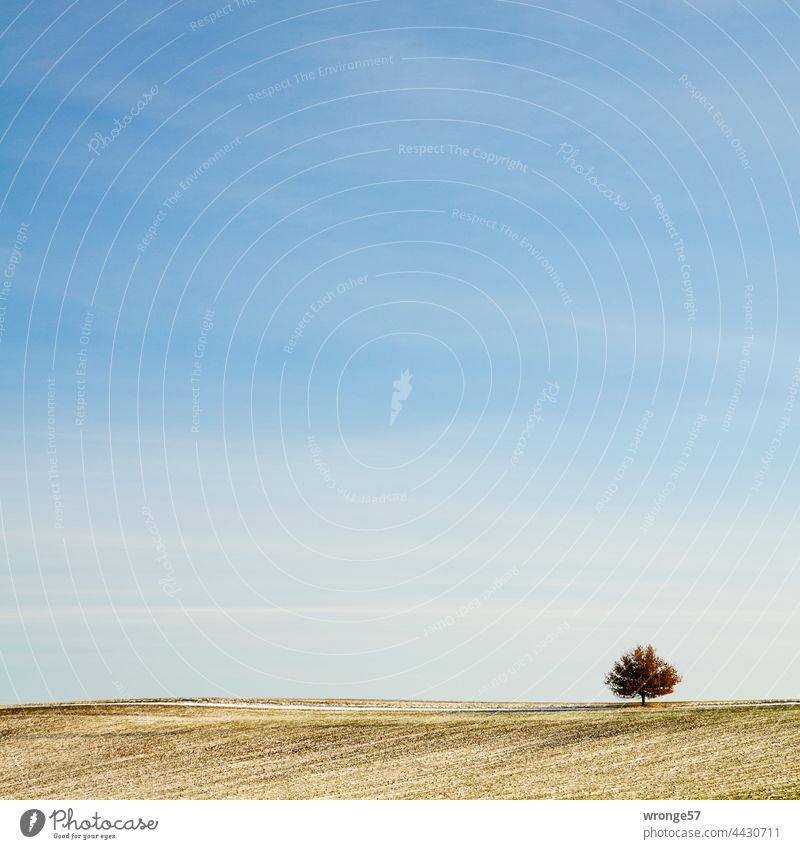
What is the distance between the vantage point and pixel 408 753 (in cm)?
5509

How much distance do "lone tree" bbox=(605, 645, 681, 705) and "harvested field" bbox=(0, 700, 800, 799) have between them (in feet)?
44.1

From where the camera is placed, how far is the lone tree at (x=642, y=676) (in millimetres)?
85188

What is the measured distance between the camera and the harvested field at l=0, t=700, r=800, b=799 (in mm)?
44812

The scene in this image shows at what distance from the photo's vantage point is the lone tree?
85188 millimetres

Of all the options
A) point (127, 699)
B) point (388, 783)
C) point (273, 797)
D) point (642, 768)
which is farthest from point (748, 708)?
point (127, 699)

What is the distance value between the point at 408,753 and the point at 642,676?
36044mm

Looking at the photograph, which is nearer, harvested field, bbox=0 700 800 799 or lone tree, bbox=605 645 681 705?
harvested field, bbox=0 700 800 799

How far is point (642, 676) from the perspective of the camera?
8550 cm

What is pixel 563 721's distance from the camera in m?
63.8

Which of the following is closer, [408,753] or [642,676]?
[408,753]

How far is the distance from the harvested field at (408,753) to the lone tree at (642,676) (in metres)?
13.4

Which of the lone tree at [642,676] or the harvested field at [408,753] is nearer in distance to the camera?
the harvested field at [408,753]
